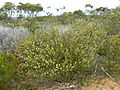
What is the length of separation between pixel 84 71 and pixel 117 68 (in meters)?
0.74

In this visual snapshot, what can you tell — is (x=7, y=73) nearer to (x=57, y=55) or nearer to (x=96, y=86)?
(x=57, y=55)

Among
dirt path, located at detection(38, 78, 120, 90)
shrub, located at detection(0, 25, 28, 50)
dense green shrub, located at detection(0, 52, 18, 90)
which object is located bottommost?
dirt path, located at detection(38, 78, 120, 90)

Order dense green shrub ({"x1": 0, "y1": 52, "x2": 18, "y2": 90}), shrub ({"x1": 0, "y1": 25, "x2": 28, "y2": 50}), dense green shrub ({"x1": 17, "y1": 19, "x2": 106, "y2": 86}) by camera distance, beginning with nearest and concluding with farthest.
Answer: dense green shrub ({"x1": 0, "y1": 52, "x2": 18, "y2": 90}) < dense green shrub ({"x1": 17, "y1": 19, "x2": 106, "y2": 86}) < shrub ({"x1": 0, "y1": 25, "x2": 28, "y2": 50})

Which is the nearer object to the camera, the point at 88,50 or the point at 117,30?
the point at 88,50

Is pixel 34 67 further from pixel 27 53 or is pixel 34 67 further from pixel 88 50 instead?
pixel 88 50

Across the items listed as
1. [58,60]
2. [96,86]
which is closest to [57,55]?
[58,60]

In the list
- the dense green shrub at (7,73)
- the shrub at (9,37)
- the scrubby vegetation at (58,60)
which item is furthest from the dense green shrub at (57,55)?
the shrub at (9,37)

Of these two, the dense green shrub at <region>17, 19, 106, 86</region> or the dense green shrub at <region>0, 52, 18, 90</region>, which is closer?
the dense green shrub at <region>0, 52, 18, 90</region>

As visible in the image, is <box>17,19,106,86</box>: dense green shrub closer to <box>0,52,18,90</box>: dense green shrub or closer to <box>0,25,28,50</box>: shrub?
<box>0,52,18,90</box>: dense green shrub

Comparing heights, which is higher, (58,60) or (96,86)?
(58,60)

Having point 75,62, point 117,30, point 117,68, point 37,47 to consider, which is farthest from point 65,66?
point 117,30

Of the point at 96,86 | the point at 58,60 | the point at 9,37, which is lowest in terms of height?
the point at 96,86

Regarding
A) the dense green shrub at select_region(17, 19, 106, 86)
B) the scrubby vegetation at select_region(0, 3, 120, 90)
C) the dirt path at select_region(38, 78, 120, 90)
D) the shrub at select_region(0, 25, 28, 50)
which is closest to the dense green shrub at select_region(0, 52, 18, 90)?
the scrubby vegetation at select_region(0, 3, 120, 90)

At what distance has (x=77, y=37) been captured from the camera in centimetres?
777
